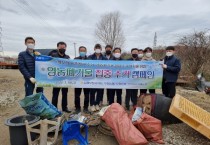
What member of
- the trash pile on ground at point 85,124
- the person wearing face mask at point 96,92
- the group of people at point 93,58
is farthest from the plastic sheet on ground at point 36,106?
the person wearing face mask at point 96,92

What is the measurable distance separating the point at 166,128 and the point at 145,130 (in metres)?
0.81

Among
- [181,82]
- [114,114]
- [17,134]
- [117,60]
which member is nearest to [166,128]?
[114,114]

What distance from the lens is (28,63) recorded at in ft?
15.6

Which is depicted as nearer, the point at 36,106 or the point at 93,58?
the point at 36,106

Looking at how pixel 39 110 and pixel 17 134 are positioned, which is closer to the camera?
pixel 17 134

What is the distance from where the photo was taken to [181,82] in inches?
475

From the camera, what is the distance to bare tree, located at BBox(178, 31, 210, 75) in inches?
512

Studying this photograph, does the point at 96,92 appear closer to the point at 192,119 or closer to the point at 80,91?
the point at 80,91

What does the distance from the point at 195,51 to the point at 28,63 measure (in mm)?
11678

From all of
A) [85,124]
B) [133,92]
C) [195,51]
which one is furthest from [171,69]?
[195,51]

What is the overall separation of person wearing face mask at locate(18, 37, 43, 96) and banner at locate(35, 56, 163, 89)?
19 cm

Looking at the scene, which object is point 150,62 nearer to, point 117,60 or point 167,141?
point 117,60

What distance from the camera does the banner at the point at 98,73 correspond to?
199 inches

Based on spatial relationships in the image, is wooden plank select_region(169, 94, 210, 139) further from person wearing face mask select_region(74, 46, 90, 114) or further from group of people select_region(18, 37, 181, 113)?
person wearing face mask select_region(74, 46, 90, 114)
